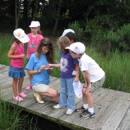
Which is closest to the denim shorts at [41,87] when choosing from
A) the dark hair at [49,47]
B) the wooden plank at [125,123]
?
the dark hair at [49,47]

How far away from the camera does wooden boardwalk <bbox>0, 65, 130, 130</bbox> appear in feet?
10.2

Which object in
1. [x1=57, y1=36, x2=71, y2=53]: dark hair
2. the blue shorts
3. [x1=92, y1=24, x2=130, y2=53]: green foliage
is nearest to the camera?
[x1=57, y1=36, x2=71, y2=53]: dark hair

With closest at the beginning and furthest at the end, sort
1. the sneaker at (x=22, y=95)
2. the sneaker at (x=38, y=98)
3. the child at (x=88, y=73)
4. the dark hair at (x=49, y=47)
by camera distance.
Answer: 1. the child at (x=88, y=73)
2. the dark hair at (x=49, y=47)
3. the sneaker at (x=38, y=98)
4. the sneaker at (x=22, y=95)

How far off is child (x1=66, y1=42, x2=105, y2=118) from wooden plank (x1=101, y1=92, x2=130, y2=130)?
28 centimetres

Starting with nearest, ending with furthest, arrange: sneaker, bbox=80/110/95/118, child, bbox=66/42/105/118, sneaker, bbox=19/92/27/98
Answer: child, bbox=66/42/105/118 < sneaker, bbox=80/110/95/118 < sneaker, bbox=19/92/27/98

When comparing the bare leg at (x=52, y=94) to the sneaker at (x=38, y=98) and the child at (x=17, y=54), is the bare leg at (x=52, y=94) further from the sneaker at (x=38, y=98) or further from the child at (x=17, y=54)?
the child at (x=17, y=54)

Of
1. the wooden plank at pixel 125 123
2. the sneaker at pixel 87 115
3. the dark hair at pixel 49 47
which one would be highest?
the dark hair at pixel 49 47

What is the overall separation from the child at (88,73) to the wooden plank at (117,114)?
28 centimetres

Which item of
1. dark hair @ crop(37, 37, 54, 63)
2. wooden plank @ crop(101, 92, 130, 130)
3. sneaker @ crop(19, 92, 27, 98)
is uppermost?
dark hair @ crop(37, 37, 54, 63)

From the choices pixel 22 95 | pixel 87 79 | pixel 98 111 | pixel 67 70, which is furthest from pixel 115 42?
pixel 87 79

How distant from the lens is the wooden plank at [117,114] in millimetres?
3077

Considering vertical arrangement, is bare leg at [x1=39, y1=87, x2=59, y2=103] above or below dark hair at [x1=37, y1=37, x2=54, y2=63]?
below

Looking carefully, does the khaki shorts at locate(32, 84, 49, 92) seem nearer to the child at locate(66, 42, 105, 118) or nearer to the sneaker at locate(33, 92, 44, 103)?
the sneaker at locate(33, 92, 44, 103)


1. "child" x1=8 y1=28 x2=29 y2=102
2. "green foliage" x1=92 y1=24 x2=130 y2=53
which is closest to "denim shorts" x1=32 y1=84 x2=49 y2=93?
"child" x1=8 y1=28 x2=29 y2=102
